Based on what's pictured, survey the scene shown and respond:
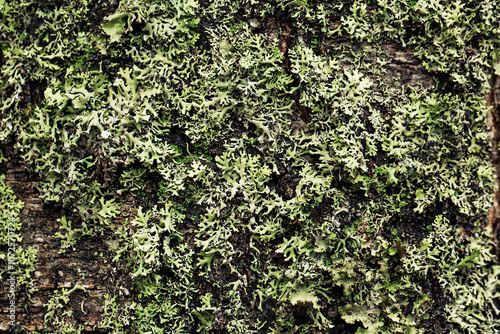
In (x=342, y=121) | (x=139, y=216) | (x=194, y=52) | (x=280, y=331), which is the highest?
(x=194, y=52)

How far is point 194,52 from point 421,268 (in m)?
1.54

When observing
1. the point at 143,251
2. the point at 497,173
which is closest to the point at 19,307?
the point at 143,251

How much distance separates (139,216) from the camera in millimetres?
1780

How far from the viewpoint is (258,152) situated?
179cm

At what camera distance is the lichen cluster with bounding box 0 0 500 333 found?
5.77ft

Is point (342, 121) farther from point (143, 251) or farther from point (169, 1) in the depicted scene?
point (143, 251)

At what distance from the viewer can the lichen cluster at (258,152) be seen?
69.3 inches

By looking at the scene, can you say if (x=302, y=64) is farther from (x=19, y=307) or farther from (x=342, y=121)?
(x=19, y=307)

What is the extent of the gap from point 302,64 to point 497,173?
3.98ft

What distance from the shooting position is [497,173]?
1952 mm

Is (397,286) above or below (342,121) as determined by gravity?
below

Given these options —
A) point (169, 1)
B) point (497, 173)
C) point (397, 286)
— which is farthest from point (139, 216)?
point (497, 173)

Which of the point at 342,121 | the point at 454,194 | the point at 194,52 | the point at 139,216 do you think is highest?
the point at 194,52

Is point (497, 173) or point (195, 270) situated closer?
point (195, 270)
